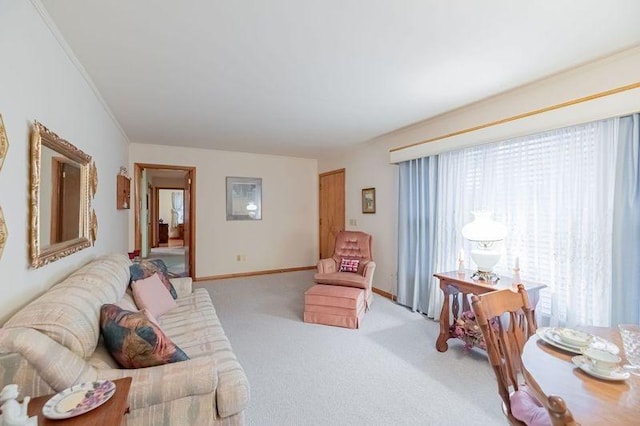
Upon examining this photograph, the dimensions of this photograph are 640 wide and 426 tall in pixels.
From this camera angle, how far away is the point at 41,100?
1540 mm

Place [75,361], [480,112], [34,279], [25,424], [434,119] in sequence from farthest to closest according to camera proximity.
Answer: [434,119] < [480,112] < [34,279] < [75,361] < [25,424]

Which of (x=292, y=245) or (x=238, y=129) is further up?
(x=238, y=129)

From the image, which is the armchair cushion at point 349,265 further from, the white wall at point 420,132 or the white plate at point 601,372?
the white plate at point 601,372

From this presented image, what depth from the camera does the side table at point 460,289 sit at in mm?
2322

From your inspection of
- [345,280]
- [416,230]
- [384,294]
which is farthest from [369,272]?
[384,294]

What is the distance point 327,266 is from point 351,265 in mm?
314

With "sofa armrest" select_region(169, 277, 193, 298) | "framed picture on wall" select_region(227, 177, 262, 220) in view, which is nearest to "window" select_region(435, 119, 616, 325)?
"sofa armrest" select_region(169, 277, 193, 298)

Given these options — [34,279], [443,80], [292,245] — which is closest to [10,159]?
[34,279]

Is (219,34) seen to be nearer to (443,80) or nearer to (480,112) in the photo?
(443,80)

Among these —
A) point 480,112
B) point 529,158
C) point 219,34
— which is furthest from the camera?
point 480,112

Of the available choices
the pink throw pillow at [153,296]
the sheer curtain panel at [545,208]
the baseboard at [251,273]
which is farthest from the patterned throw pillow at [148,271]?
the sheer curtain panel at [545,208]

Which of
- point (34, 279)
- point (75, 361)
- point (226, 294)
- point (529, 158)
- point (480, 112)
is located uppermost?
point (480, 112)

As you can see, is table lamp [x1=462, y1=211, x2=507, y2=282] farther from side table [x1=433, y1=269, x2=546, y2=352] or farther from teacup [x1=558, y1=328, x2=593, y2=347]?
teacup [x1=558, y1=328, x2=593, y2=347]

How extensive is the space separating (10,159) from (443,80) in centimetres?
270
